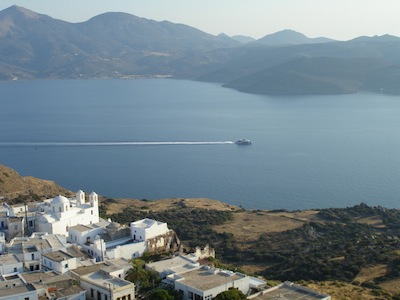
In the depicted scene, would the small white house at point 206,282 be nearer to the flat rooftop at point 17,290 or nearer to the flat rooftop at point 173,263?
the flat rooftop at point 173,263

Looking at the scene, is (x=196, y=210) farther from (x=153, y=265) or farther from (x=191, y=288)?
(x=191, y=288)

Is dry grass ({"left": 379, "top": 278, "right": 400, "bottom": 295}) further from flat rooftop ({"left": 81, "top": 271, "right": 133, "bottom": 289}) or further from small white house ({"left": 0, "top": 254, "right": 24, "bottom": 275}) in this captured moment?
small white house ({"left": 0, "top": 254, "right": 24, "bottom": 275})

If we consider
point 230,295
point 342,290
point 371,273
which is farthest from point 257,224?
point 230,295

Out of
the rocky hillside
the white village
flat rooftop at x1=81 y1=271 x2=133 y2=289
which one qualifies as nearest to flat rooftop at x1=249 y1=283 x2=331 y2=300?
the white village

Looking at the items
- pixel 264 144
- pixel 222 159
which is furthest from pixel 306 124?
pixel 222 159

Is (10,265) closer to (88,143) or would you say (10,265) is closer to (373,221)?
(373,221)
